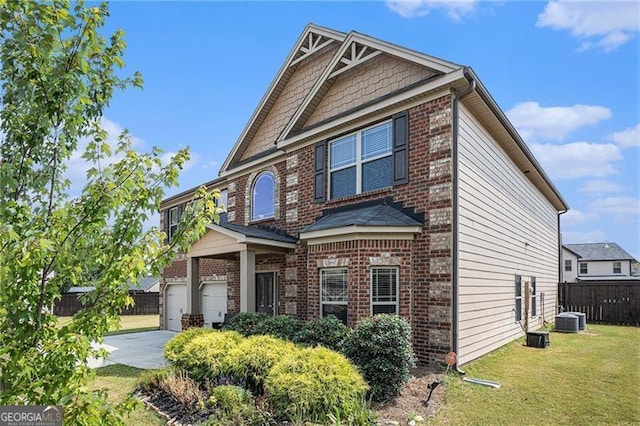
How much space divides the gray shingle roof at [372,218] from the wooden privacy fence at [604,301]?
15.3 m

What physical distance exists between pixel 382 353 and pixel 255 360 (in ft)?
7.00

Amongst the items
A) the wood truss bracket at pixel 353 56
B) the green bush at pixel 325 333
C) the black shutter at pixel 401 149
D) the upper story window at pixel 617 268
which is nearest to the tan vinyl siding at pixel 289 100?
the wood truss bracket at pixel 353 56

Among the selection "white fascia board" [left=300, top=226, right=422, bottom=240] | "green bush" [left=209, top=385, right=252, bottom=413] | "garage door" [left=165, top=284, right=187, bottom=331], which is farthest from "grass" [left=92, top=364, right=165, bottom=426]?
"garage door" [left=165, top=284, right=187, bottom=331]

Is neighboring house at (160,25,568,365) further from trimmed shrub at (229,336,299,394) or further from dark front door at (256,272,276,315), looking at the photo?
trimmed shrub at (229,336,299,394)

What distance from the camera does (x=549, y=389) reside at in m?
7.35

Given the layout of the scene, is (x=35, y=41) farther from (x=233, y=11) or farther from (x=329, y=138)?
(x=329, y=138)

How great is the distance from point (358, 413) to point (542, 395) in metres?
3.70

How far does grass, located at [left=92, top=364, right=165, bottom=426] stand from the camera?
612 cm

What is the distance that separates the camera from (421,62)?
915 cm

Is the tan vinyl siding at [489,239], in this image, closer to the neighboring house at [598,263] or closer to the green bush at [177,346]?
the green bush at [177,346]

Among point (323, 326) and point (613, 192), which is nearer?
point (323, 326)

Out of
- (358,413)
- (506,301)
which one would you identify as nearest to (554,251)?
(506,301)

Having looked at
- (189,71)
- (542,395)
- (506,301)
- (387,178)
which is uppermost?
(189,71)

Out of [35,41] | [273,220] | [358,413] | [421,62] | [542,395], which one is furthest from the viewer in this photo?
[273,220]
